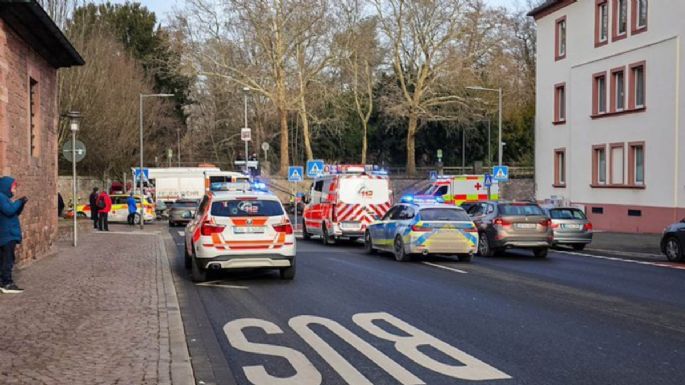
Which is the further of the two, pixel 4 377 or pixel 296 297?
pixel 296 297

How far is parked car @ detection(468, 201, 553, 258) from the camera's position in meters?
20.8

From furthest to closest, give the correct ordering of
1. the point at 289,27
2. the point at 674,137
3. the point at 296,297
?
the point at 289,27, the point at 674,137, the point at 296,297

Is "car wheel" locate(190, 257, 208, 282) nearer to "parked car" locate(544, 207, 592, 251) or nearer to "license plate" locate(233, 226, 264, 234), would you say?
"license plate" locate(233, 226, 264, 234)

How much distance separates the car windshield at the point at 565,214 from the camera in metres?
24.9

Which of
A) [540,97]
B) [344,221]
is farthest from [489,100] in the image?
[344,221]

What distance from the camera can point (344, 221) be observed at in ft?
82.5

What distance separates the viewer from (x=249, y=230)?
46.7 ft


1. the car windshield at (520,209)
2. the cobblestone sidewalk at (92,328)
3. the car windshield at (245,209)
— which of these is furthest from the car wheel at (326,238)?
the car windshield at (245,209)

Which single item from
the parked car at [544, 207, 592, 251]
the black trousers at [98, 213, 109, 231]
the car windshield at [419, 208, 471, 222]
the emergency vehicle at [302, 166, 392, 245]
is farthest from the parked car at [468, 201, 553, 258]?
the black trousers at [98, 213, 109, 231]

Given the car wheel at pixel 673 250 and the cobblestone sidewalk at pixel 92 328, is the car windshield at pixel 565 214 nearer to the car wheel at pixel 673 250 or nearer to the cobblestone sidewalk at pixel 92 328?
the car wheel at pixel 673 250

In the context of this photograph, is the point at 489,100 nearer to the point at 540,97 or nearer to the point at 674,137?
the point at 540,97

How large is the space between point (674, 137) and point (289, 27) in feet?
89.2

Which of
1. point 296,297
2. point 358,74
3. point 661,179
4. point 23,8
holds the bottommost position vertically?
point 296,297

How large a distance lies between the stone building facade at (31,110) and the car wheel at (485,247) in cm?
1154
